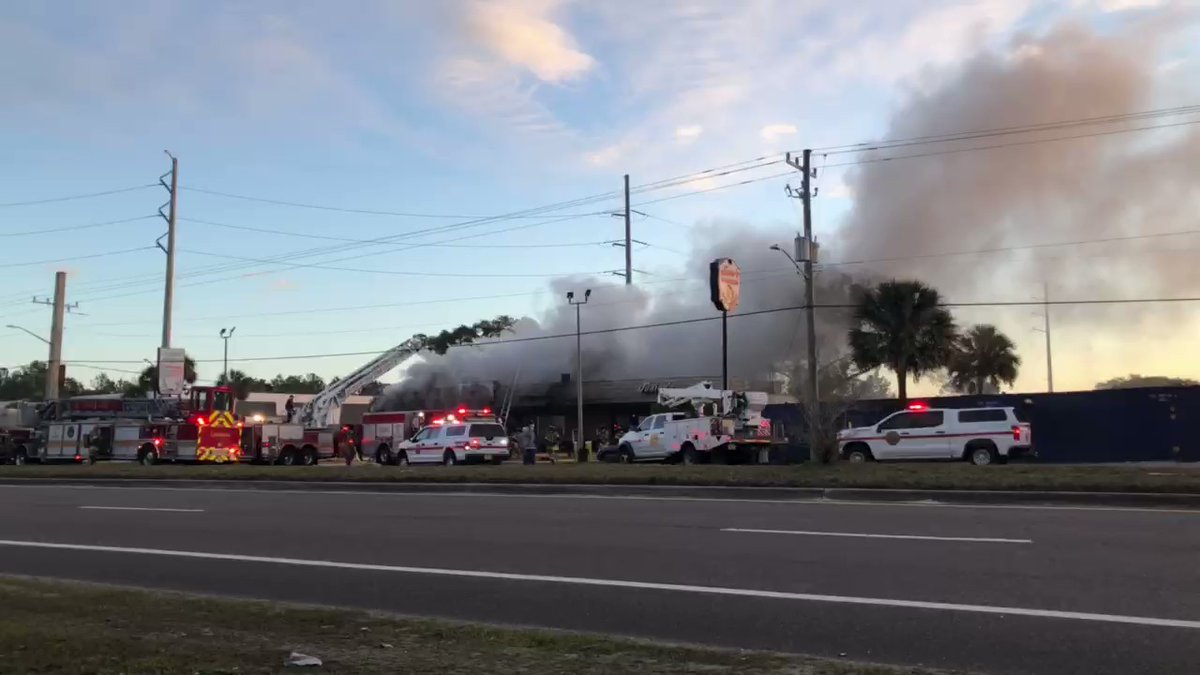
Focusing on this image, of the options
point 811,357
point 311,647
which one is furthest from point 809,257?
point 311,647

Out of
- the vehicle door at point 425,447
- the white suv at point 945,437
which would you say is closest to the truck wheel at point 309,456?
the vehicle door at point 425,447

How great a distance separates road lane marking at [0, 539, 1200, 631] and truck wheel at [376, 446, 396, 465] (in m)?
27.9

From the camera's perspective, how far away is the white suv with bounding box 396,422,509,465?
33562 millimetres

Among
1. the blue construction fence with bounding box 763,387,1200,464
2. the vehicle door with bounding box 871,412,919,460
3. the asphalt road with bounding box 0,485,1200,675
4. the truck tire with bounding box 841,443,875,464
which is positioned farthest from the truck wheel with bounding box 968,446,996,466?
the asphalt road with bounding box 0,485,1200,675

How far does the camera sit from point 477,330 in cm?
7269

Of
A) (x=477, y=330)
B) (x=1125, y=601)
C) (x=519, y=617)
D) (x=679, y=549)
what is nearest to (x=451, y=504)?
(x=679, y=549)

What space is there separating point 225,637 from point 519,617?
2.12 m

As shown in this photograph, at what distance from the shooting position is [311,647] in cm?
592

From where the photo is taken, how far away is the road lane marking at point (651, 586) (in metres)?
6.83

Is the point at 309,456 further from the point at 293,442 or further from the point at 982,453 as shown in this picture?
the point at 982,453

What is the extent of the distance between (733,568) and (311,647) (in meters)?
4.40

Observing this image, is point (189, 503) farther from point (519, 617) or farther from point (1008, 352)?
point (1008, 352)

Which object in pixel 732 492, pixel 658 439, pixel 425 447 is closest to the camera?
pixel 732 492

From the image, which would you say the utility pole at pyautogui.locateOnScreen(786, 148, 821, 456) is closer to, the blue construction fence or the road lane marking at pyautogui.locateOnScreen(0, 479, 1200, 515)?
the blue construction fence
